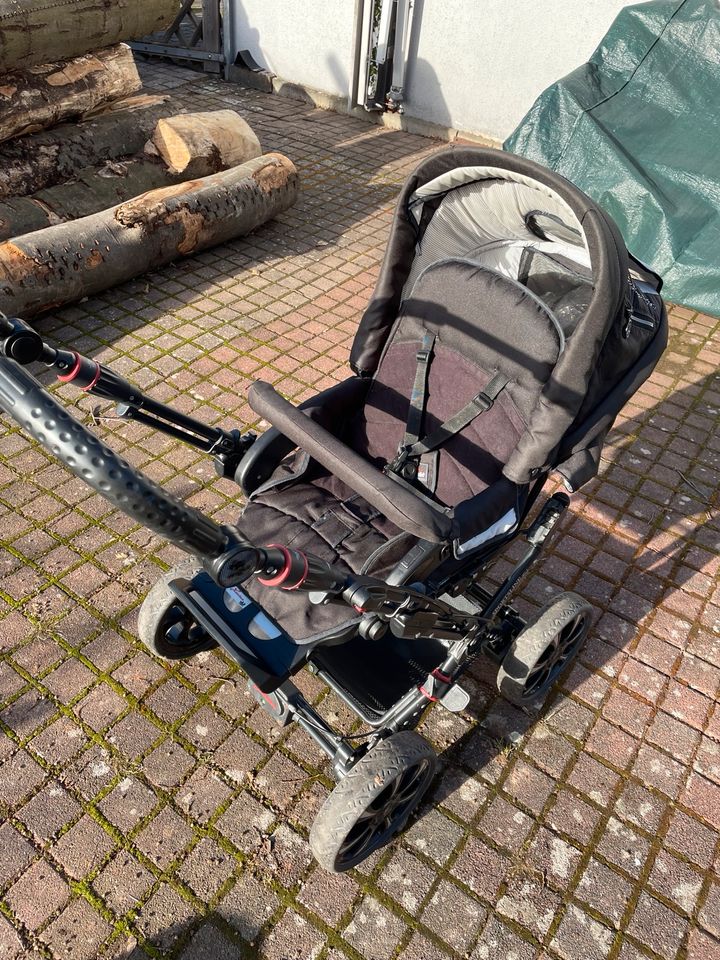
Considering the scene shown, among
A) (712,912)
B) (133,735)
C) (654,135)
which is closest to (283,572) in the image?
(133,735)

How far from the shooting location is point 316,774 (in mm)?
3377

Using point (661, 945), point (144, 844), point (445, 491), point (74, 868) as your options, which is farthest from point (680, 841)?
point (74, 868)

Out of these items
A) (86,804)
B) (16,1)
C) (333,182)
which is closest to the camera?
(86,804)

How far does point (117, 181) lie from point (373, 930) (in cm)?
660

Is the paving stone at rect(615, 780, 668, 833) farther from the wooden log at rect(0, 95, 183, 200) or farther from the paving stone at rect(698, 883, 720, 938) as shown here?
the wooden log at rect(0, 95, 183, 200)

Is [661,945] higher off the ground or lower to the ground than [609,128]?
lower

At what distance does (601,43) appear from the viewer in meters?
7.72

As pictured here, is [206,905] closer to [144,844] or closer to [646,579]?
[144,844]

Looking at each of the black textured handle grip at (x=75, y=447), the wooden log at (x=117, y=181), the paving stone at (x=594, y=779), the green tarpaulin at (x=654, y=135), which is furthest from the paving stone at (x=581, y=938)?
the wooden log at (x=117, y=181)

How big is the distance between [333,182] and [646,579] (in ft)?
21.6

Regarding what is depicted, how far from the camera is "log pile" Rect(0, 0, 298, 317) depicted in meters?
5.83

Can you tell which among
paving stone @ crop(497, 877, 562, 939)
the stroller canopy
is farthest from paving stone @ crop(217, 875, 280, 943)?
the stroller canopy

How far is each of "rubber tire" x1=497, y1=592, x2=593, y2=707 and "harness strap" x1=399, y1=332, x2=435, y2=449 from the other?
1.10 meters

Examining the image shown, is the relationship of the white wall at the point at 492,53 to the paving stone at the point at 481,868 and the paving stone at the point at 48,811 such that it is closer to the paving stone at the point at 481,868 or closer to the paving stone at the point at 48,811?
the paving stone at the point at 481,868
